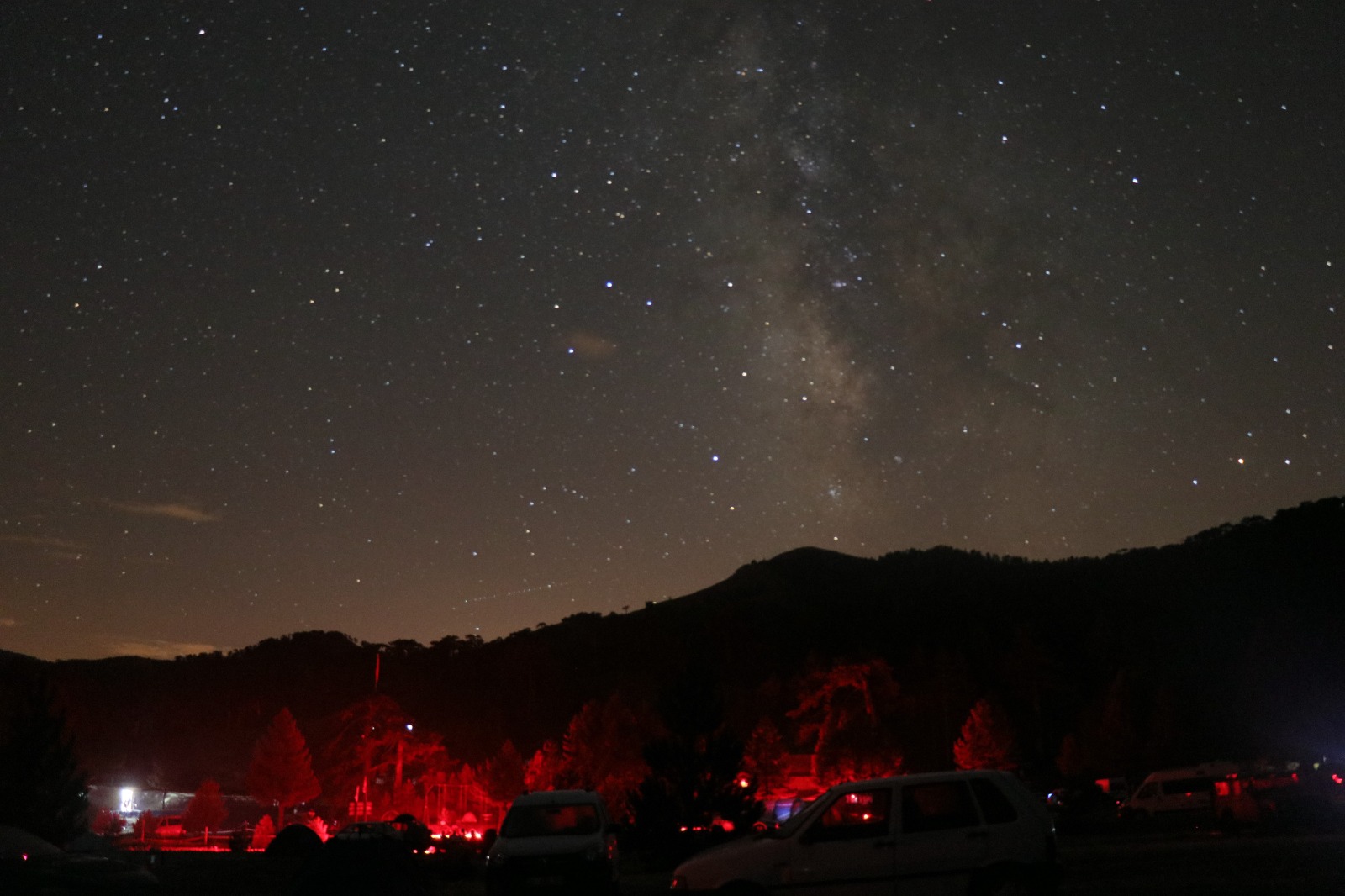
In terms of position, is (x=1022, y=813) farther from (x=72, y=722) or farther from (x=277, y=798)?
(x=72, y=722)

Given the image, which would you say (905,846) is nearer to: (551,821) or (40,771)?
(551,821)

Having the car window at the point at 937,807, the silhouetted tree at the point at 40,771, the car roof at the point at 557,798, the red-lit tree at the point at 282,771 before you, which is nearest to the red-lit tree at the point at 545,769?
the red-lit tree at the point at 282,771

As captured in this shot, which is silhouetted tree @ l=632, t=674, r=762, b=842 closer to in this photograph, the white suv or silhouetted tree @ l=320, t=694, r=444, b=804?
the white suv

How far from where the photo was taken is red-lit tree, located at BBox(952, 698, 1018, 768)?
224ft

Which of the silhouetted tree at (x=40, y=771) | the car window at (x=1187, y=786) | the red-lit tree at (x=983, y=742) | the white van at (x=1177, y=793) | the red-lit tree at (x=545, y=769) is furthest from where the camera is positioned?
the red-lit tree at (x=545, y=769)

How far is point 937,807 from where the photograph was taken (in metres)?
11.7

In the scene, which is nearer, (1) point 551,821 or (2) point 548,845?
(2) point 548,845

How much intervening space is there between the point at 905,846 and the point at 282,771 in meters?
80.1

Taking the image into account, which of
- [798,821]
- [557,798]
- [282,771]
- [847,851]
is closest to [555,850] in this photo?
[557,798]

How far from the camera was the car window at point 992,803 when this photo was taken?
11.5 metres

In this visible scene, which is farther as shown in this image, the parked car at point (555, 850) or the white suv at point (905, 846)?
the parked car at point (555, 850)

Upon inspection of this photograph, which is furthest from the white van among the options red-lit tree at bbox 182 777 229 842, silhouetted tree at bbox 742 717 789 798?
red-lit tree at bbox 182 777 229 842

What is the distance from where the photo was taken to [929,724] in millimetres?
94500

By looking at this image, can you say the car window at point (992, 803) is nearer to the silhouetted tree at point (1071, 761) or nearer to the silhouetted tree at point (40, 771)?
the silhouetted tree at point (40, 771)
